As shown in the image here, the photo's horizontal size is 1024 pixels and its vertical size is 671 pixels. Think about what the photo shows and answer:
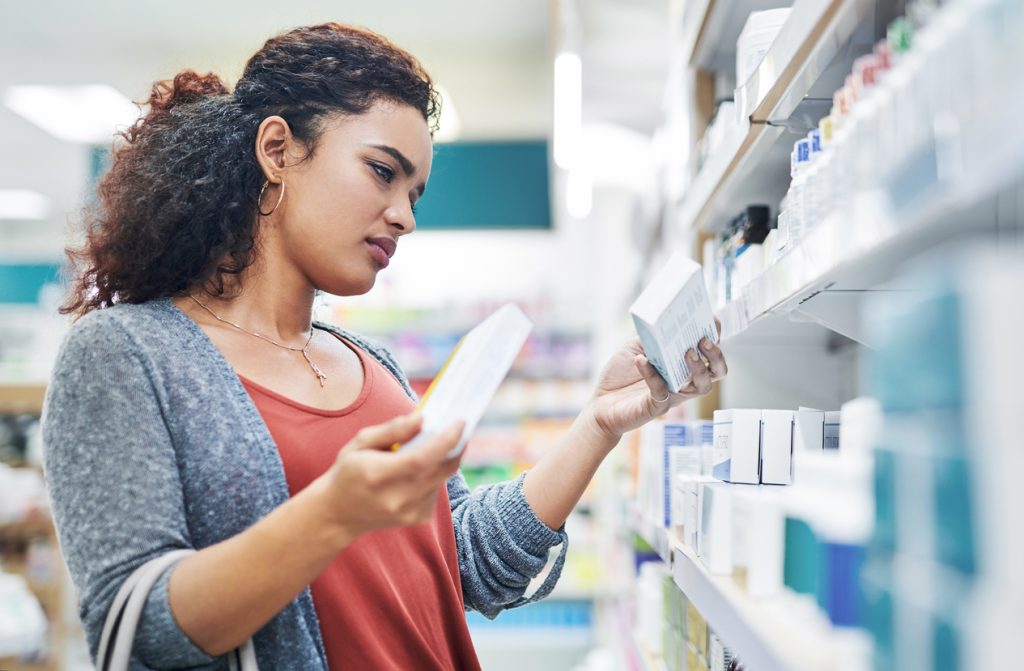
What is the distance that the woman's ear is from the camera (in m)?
1.54

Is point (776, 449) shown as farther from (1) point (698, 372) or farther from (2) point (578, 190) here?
(2) point (578, 190)

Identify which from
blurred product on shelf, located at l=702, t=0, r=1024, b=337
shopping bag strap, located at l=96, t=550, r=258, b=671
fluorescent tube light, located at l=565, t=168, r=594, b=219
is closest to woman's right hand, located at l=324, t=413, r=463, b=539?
shopping bag strap, located at l=96, t=550, r=258, b=671

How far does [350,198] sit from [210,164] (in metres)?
0.26

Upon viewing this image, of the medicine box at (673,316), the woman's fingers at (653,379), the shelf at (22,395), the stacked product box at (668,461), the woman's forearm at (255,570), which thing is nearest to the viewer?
the woman's forearm at (255,570)

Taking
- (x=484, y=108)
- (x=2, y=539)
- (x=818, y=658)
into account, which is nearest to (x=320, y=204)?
(x=818, y=658)

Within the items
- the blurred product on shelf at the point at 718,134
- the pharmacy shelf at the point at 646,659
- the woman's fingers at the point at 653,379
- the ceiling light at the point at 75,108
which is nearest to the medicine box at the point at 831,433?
the woman's fingers at the point at 653,379

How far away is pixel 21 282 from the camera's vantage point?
27.3ft

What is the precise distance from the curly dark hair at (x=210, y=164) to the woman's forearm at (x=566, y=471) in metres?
0.66

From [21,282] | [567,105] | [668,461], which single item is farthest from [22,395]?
[21,282]

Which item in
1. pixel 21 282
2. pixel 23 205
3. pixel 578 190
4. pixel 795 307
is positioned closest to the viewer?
pixel 795 307

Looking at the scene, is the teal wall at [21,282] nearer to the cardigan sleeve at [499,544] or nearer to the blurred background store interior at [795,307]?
the blurred background store interior at [795,307]

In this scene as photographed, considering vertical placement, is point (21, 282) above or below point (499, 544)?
above

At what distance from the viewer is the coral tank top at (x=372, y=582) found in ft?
4.38

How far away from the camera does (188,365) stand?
1285 mm
